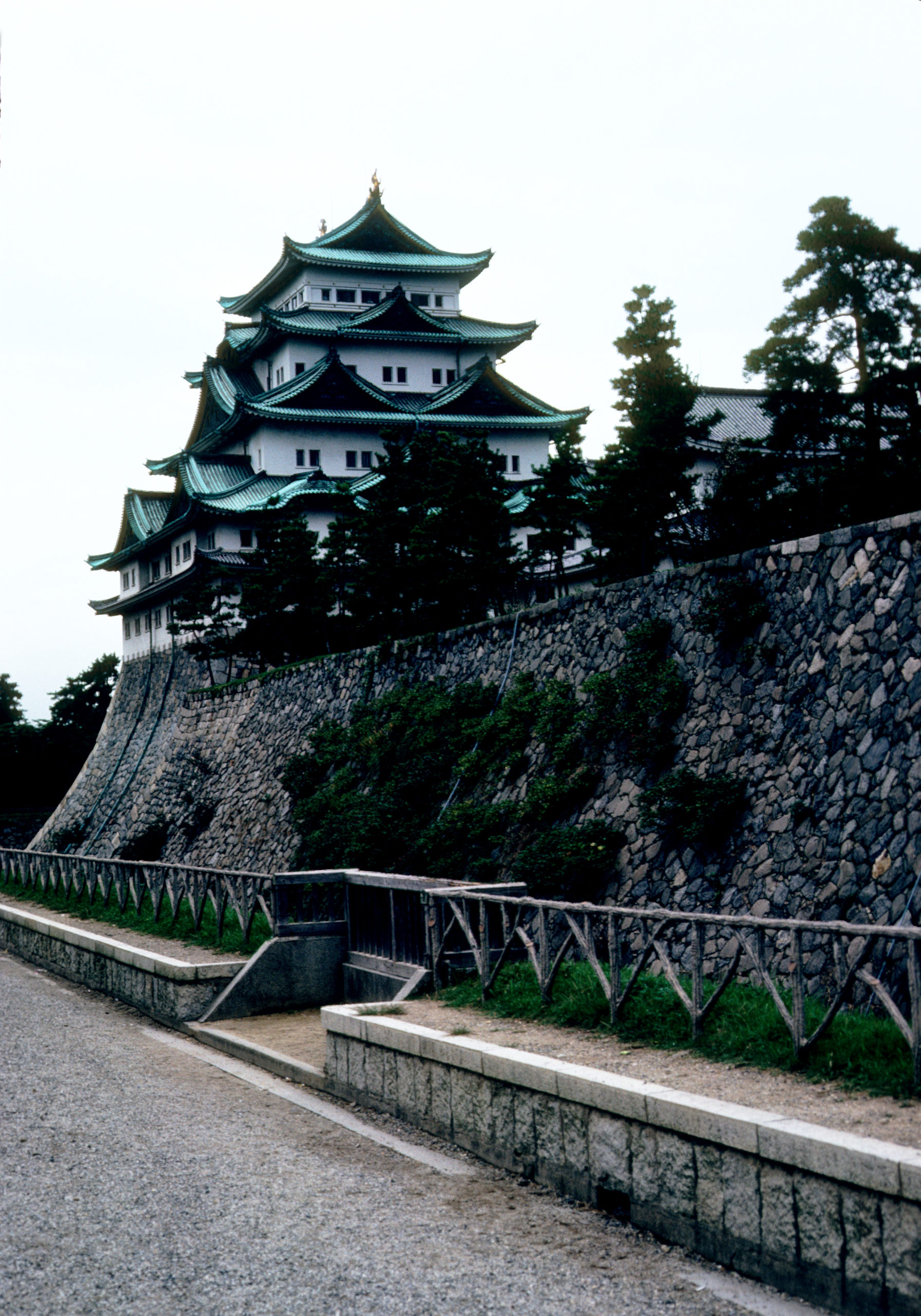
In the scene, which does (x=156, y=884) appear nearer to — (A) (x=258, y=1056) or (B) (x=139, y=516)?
(A) (x=258, y=1056)

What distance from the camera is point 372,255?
2002 inches

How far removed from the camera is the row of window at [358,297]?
165 feet

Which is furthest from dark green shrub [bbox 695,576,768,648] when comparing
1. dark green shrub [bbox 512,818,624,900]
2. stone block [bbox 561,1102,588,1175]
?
stone block [bbox 561,1102,588,1175]

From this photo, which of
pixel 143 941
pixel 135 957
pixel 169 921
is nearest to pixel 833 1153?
pixel 135 957

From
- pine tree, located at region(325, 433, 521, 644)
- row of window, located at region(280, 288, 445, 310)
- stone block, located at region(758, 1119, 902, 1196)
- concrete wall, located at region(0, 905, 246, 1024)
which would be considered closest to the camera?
stone block, located at region(758, 1119, 902, 1196)

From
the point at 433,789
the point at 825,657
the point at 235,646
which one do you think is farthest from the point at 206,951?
the point at 235,646

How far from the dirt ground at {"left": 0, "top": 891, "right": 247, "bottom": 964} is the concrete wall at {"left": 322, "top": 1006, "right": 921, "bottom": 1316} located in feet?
20.9

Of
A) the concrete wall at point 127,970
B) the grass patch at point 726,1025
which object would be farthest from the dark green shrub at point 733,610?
the concrete wall at point 127,970

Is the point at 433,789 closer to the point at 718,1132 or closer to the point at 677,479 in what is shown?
the point at 677,479

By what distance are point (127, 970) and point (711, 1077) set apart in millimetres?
10062

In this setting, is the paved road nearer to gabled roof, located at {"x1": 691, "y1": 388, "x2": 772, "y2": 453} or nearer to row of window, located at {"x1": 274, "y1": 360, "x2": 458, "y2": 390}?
gabled roof, located at {"x1": 691, "y1": 388, "x2": 772, "y2": 453}

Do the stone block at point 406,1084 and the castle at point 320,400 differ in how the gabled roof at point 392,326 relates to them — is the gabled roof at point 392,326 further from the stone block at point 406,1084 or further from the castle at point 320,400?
the stone block at point 406,1084

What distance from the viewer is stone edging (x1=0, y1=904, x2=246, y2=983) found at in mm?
13375

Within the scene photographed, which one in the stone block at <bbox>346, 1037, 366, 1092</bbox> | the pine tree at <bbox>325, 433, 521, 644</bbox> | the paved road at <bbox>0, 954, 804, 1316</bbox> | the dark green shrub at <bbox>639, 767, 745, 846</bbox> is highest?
the pine tree at <bbox>325, 433, 521, 644</bbox>
